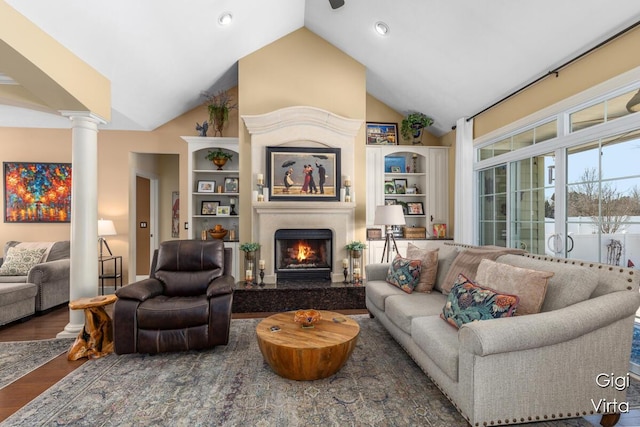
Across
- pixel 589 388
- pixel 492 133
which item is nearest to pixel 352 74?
pixel 492 133

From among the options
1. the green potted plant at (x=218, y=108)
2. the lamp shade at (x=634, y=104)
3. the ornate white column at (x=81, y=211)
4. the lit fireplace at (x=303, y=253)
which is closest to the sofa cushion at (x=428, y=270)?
the lit fireplace at (x=303, y=253)

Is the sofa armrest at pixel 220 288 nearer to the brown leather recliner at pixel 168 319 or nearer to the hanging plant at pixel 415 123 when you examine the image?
the brown leather recliner at pixel 168 319

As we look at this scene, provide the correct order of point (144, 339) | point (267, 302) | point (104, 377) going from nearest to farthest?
1. point (104, 377)
2. point (144, 339)
3. point (267, 302)

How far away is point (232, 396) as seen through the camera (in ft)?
7.33

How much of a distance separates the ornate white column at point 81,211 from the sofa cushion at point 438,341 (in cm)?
324

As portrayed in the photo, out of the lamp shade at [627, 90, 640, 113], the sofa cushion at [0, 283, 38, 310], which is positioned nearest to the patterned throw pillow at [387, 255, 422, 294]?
the lamp shade at [627, 90, 640, 113]

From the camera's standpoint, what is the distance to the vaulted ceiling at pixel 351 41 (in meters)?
2.80

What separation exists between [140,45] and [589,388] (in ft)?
15.1

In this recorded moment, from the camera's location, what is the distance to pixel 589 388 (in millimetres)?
1885

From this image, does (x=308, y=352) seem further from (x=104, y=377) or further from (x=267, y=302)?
(x=267, y=302)

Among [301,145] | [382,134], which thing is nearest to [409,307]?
[301,145]

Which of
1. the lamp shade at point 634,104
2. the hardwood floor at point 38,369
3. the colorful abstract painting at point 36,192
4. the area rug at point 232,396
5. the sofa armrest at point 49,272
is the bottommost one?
the hardwood floor at point 38,369

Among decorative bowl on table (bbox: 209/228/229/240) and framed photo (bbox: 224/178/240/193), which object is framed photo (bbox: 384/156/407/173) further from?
decorative bowl on table (bbox: 209/228/229/240)

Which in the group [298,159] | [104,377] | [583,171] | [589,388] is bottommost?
[104,377]
